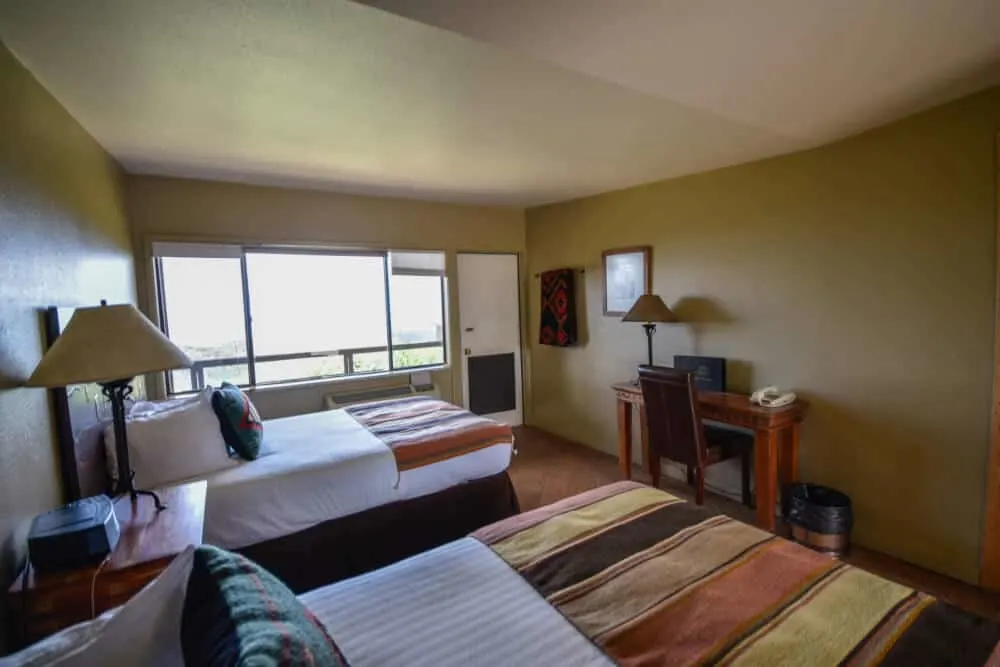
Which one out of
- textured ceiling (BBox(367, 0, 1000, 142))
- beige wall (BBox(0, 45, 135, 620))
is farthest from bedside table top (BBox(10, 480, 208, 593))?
textured ceiling (BBox(367, 0, 1000, 142))

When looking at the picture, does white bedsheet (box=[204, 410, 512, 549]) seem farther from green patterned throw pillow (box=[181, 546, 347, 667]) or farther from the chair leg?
the chair leg

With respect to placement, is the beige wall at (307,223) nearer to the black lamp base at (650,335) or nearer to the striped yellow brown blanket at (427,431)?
the striped yellow brown blanket at (427,431)

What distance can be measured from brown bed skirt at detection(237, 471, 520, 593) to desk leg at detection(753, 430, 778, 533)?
4.75 ft

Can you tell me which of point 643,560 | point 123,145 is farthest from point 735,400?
point 123,145

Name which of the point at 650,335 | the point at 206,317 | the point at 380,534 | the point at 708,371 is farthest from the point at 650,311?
the point at 206,317

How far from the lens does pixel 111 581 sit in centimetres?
132

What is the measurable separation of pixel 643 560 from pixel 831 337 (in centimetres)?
207

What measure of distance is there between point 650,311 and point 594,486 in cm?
140

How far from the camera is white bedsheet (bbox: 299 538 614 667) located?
1.08m

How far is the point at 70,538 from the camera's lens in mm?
1315

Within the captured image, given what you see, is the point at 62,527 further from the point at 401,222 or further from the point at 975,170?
the point at 975,170

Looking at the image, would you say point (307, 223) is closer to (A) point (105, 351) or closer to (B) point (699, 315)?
(A) point (105, 351)

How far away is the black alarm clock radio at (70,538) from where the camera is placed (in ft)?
4.23

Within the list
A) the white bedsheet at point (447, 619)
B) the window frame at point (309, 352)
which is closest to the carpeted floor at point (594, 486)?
the window frame at point (309, 352)
